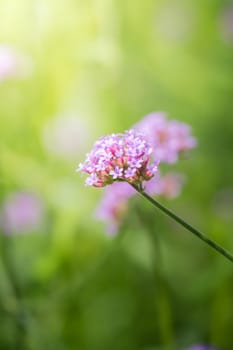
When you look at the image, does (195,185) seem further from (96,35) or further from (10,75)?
(10,75)

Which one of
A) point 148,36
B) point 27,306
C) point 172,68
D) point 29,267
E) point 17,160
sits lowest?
point 27,306

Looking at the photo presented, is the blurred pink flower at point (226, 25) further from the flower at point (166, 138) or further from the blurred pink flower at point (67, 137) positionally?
the flower at point (166, 138)

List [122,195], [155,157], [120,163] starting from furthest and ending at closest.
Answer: [122,195], [155,157], [120,163]

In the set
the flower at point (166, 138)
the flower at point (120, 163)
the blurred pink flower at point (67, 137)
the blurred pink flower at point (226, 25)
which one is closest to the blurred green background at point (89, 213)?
the blurred pink flower at point (67, 137)

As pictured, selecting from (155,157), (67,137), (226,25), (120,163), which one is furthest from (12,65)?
(226,25)

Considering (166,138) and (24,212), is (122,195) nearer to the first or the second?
(166,138)

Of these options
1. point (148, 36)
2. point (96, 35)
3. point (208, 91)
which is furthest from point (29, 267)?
point (148, 36)

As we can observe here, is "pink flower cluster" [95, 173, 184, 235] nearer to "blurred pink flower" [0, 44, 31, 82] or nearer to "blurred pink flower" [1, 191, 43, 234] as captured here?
"blurred pink flower" [0, 44, 31, 82]
